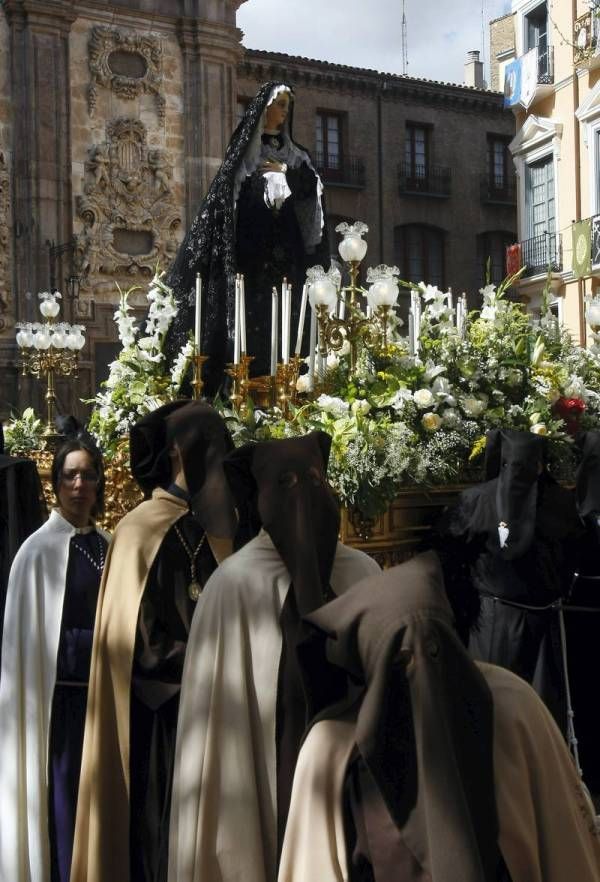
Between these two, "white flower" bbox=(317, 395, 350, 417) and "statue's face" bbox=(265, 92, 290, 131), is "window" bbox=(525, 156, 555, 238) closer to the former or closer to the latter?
"statue's face" bbox=(265, 92, 290, 131)

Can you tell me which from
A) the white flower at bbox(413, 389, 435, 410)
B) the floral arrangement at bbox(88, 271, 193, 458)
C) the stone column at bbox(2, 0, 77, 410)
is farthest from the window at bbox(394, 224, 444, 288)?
the white flower at bbox(413, 389, 435, 410)

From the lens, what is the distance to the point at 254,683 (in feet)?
10.7

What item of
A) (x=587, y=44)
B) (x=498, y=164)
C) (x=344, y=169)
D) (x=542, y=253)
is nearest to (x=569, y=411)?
(x=587, y=44)

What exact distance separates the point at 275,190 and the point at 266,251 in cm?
37

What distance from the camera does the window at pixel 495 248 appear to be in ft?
106

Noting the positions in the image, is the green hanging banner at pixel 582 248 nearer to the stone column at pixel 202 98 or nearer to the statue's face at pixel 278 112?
the stone column at pixel 202 98

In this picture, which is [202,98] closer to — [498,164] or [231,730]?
[498,164]

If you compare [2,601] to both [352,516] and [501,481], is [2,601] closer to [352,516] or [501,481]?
[352,516]

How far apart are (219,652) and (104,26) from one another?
802 inches

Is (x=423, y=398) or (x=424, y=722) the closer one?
(x=424, y=722)

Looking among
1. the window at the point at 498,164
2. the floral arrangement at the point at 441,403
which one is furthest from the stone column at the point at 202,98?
the floral arrangement at the point at 441,403

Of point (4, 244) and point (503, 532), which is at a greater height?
point (4, 244)

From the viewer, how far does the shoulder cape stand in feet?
12.6

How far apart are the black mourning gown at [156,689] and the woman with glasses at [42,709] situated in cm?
44
